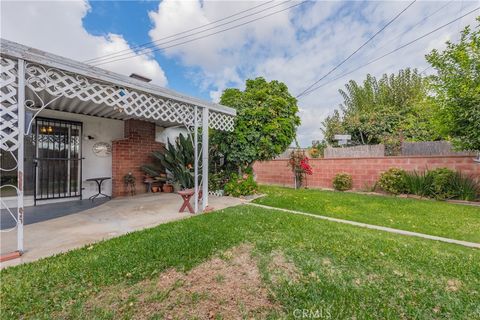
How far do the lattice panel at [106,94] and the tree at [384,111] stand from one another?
32.7 ft

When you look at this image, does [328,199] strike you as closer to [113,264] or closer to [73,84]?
[113,264]

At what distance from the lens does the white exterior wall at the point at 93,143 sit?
7.02m

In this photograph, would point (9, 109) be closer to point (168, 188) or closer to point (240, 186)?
point (240, 186)

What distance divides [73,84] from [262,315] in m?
4.14

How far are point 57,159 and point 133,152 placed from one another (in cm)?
213

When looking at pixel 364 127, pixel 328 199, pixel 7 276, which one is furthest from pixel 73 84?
pixel 364 127

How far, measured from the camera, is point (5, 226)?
4191 mm

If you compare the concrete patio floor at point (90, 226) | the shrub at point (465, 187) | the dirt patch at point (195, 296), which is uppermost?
the shrub at point (465, 187)

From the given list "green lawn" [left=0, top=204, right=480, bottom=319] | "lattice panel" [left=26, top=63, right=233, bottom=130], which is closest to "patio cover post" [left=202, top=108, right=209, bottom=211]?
"lattice panel" [left=26, top=63, right=233, bottom=130]

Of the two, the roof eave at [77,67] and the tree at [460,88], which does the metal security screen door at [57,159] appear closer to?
the roof eave at [77,67]

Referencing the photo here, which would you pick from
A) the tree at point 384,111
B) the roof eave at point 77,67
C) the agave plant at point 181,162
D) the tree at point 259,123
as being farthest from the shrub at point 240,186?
the tree at point 384,111

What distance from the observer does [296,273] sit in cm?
262

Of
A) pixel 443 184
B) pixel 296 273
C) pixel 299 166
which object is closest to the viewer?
pixel 296 273

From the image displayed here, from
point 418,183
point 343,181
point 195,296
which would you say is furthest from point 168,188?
point 418,183
